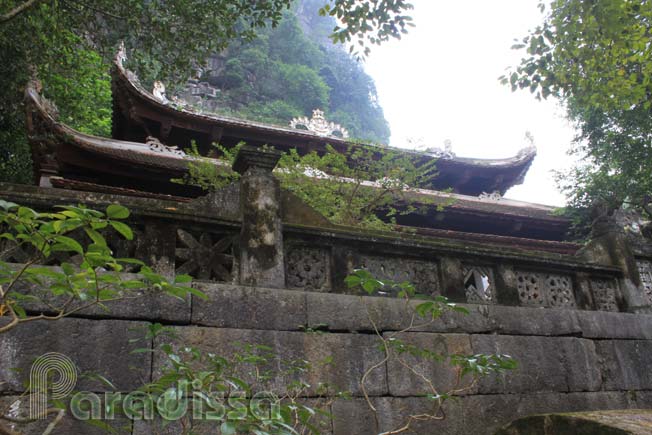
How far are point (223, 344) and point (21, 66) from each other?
26.8ft

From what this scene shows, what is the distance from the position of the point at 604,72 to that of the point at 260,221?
22.7 ft

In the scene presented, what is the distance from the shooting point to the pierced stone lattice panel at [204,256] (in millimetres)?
4195

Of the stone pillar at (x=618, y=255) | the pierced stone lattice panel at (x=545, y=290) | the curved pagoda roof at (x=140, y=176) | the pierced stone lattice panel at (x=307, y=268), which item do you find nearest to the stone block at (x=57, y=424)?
the pierced stone lattice panel at (x=307, y=268)

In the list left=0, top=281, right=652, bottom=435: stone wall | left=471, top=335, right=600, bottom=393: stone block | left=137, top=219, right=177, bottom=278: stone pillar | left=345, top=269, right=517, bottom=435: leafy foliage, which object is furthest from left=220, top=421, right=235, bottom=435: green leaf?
left=471, top=335, right=600, bottom=393: stone block

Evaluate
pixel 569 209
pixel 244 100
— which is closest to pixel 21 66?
pixel 569 209

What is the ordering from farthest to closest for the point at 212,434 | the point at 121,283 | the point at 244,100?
1. the point at 244,100
2. the point at 212,434
3. the point at 121,283

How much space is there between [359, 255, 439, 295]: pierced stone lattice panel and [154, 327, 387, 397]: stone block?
741mm

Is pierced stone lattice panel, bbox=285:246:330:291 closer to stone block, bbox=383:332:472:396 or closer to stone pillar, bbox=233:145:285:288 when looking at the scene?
stone pillar, bbox=233:145:285:288

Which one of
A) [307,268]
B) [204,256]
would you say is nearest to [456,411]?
[307,268]

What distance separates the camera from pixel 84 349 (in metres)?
3.46

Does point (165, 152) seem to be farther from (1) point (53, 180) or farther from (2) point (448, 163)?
(2) point (448, 163)

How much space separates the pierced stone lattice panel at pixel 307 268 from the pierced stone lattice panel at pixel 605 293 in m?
3.22

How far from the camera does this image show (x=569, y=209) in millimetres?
10781

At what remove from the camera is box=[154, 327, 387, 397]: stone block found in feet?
12.5
